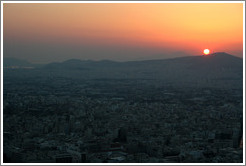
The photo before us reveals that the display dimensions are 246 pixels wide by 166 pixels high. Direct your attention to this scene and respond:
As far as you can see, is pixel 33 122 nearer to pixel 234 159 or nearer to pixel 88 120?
pixel 88 120

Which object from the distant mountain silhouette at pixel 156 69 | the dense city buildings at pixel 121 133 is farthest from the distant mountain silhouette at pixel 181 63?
the dense city buildings at pixel 121 133

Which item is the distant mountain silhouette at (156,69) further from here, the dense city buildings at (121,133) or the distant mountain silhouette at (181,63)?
the dense city buildings at (121,133)

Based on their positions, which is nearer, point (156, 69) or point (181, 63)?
point (156, 69)

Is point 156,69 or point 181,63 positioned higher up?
point 181,63

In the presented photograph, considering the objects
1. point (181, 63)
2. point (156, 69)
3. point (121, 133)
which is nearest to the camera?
point (121, 133)

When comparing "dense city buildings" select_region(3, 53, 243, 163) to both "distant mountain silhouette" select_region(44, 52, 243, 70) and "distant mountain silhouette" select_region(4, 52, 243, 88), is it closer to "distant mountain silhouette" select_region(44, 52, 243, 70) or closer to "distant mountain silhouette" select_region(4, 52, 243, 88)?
"distant mountain silhouette" select_region(4, 52, 243, 88)

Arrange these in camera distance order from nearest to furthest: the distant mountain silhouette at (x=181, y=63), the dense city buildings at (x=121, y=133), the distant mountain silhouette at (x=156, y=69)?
the dense city buildings at (x=121, y=133) → the distant mountain silhouette at (x=156, y=69) → the distant mountain silhouette at (x=181, y=63)

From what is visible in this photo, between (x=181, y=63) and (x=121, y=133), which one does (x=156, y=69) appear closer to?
(x=181, y=63)

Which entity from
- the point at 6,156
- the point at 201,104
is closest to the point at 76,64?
the point at 201,104

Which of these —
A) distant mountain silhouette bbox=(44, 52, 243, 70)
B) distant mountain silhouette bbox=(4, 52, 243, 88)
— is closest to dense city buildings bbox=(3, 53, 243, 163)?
distant mountain silhouette bbox=(4, 52, 243, 88)

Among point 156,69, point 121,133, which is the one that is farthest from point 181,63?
point 121,133

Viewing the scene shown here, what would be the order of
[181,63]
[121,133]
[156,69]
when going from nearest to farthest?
[121,133]
[156,69]
[181,63]
